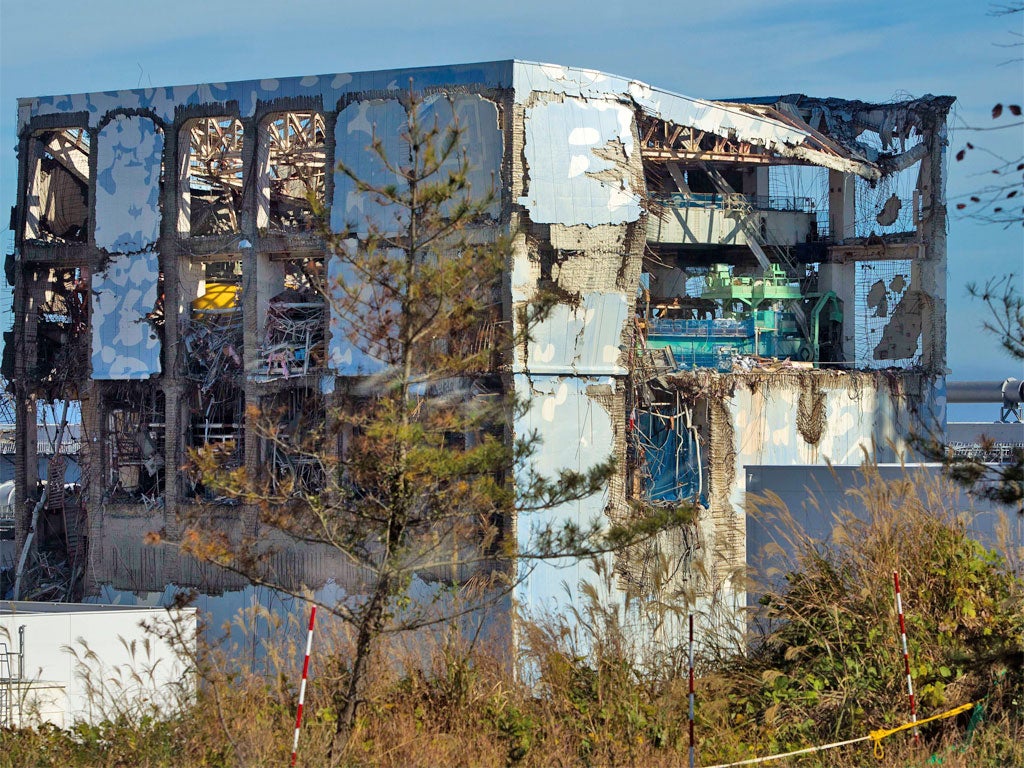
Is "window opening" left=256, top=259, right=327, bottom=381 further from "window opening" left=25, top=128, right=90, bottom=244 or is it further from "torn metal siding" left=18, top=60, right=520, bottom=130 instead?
"window opening" left=25, top=128, right=90, bottom=244

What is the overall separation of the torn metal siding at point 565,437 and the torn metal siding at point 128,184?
7723 millimetres

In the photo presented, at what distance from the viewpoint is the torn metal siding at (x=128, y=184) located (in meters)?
24.5

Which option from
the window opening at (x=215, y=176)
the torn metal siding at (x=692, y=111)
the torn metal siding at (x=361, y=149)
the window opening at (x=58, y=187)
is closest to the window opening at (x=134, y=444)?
the window opening at (x=215, y=176)

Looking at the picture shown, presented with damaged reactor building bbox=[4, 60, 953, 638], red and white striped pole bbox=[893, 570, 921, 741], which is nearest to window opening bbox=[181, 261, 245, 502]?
damaged reactor building bbox=[4, 60, 953, 638]

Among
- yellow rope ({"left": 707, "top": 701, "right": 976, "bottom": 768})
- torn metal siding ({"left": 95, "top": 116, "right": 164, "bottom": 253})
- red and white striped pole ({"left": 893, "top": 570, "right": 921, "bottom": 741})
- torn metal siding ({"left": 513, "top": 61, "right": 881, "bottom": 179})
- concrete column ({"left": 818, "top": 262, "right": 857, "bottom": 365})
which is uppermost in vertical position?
torn metal siding ({"left": 513, "top": 61, "right": 881, "bottom": 179})

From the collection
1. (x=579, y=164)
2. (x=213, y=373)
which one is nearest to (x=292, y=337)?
(x=213, y=373)

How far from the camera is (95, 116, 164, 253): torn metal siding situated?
2447 centimetres

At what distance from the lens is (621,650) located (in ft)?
36.6

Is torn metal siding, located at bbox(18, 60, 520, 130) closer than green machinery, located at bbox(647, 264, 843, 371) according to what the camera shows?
Yes

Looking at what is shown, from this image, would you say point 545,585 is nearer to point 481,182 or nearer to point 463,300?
point 481,182

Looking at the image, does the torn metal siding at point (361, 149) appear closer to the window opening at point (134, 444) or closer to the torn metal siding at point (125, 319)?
the torn metal siding at point (125, 319)

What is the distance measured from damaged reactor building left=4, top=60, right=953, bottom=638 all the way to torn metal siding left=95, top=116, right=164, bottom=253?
4cm

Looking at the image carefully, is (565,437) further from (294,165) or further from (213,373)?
(294,165)

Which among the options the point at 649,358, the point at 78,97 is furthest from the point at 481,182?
the point at 78,97
